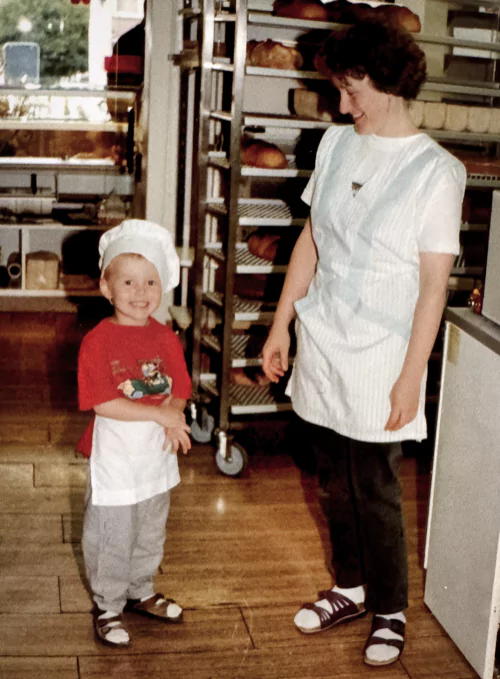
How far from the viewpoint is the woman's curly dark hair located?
191 cm

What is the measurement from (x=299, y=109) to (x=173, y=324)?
4.39ft

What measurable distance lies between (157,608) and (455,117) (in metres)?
2.18

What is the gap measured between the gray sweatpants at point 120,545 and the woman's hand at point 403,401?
61cm

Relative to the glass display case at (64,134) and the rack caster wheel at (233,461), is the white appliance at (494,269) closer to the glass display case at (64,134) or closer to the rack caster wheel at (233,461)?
the rack caster wheel at (233,461)

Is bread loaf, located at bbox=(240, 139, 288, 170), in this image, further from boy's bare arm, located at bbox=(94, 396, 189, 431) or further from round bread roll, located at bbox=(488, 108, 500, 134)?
boy's bare arm, located at bbox=(94, 396, 189, 431)

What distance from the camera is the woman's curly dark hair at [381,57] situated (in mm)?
1910

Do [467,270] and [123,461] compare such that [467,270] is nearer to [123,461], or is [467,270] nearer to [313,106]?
[313,106]

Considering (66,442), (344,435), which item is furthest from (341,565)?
(66,442)

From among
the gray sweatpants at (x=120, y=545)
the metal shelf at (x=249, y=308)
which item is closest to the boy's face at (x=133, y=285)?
the gray sweatpants at (x=120, y=545)

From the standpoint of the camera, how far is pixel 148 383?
2.13 metres

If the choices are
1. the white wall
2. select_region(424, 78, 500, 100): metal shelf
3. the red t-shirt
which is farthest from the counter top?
the white wall

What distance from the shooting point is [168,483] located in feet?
7.30

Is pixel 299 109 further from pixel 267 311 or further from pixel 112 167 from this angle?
pixel 112 167

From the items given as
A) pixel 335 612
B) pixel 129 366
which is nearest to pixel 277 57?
pixel 129 366
